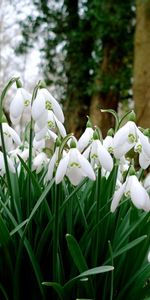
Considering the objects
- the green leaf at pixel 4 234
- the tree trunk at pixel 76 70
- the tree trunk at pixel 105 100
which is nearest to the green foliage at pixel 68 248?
the green leaf at pixel 4 234

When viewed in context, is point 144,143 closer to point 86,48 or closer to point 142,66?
point 142,66

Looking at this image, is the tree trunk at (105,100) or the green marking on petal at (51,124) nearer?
the green marking on petal at (51,124)

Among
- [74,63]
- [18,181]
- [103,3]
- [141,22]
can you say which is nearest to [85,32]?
[74,63]

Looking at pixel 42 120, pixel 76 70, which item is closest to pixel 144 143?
pixel 42 120

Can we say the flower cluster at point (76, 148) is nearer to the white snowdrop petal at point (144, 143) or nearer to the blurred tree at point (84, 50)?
the white snowdrop petal at point (144, 143)

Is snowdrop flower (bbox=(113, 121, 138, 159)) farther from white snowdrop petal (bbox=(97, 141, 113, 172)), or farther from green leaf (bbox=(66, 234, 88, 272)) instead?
green leaf (bbox=(66, 234, 88, 272))

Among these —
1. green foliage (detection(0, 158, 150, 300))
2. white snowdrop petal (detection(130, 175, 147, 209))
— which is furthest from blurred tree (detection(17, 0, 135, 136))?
white snowdrop petal (detection(130, 175, 147, 209))

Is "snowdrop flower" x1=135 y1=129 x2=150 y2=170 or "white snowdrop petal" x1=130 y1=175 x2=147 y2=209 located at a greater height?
"snowdrop flower" x1=135 y1=129 x2=150 y2=170
